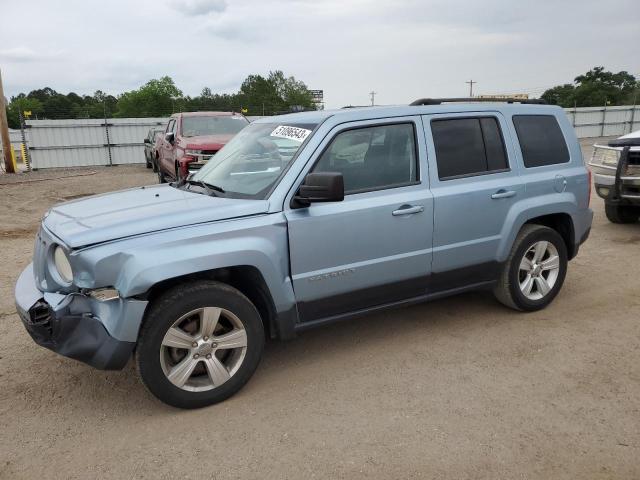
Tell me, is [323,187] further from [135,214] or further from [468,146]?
[468,146]

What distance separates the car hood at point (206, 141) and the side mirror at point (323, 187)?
7.40 m

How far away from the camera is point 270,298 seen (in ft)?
11.1

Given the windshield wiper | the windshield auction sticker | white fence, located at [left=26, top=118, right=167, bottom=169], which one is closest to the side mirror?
the windshield auction sticker

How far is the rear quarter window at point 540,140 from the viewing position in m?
4.44

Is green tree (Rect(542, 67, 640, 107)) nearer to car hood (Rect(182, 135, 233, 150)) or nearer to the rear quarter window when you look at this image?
car hood (Rect(182, 135, 233, 150))

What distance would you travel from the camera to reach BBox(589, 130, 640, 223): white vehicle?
711cm

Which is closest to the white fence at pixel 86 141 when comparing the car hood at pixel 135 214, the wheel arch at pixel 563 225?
the car hood at pixel 135 214

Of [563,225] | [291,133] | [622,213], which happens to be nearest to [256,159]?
[291,133]

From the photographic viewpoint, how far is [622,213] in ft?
26.1

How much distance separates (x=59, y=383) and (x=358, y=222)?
234 centimetres

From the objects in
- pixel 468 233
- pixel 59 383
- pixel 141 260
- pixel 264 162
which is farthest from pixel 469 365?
pixel 59 383

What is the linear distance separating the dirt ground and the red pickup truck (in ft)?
19.9

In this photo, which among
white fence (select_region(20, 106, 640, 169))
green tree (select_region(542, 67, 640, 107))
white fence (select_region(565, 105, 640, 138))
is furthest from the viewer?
green tree (select_region(542, 67, 640, 107))

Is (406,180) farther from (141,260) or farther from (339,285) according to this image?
(141,260)
